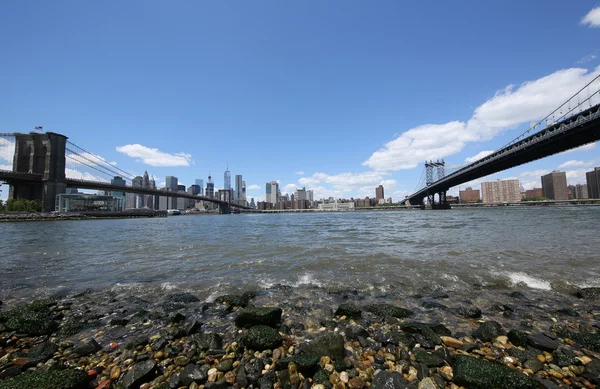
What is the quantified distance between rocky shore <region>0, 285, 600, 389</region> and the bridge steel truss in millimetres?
55859

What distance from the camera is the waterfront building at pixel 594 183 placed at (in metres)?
127

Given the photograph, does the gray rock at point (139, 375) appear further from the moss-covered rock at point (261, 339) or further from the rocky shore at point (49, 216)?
the rocky shore at point (49, 216)

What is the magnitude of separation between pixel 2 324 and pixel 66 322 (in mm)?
1172

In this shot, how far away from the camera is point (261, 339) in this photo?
3879 millimetres

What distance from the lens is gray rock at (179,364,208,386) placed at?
119 inches

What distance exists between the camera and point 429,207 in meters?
116

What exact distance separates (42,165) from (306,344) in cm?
10119

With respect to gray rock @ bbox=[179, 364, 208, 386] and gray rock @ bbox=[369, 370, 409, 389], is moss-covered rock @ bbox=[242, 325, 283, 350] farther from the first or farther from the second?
gray rock @ bbox=[369, 370, 409, 389]

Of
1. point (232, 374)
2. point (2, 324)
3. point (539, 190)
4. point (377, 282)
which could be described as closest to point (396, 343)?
point (232, 374)

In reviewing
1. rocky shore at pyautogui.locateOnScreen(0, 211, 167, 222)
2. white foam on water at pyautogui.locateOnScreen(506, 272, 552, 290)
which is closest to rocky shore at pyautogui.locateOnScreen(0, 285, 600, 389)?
white foam on water at pyautogui.locateOnScreen(506, 272, 552, 290)

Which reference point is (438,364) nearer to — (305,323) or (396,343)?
(396,343)

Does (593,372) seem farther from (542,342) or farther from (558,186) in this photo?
(558,186)

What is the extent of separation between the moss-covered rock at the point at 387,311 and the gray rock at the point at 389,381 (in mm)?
1948

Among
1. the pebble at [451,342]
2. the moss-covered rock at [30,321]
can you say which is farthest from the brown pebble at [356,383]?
the moss-covered rock at [30,321]
